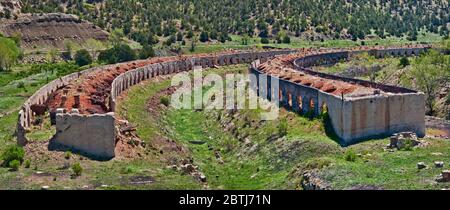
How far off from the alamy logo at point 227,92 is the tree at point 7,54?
1952cm

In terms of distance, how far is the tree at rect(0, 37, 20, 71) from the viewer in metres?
87.2

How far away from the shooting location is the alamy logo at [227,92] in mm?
55625

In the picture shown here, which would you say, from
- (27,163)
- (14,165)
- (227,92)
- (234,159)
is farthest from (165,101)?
(14,165)

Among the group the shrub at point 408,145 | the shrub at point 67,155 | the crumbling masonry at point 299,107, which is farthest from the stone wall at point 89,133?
the shrub at point 408,145

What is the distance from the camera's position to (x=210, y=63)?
91188mm

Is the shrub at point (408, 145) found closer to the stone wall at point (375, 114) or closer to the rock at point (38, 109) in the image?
the stone wall at point (375, 114)

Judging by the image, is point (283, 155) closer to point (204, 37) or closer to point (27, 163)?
point (27, 163)

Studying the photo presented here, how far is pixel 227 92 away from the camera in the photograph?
66.4 metres

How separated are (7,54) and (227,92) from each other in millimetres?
31549

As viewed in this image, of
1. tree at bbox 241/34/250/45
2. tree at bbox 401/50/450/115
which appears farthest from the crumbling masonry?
tree at bbox 241/34/250/45

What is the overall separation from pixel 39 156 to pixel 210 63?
54.4 metres

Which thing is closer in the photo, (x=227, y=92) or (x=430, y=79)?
(x=430, y=79)

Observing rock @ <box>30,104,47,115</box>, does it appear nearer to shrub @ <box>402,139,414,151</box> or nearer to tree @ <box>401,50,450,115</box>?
shrub @ <box>402,139,414,151</box>

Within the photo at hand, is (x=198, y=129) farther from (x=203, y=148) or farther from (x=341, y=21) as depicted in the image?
(x=341, y=21)
